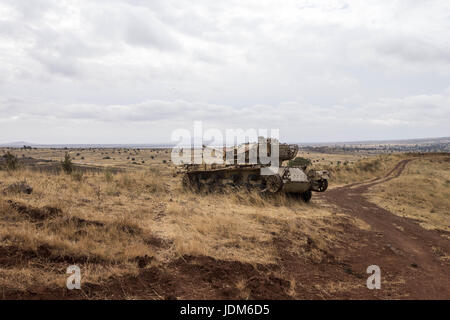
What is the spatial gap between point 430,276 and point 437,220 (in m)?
7.98

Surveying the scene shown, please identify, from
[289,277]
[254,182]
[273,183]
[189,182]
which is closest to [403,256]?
[289,277]

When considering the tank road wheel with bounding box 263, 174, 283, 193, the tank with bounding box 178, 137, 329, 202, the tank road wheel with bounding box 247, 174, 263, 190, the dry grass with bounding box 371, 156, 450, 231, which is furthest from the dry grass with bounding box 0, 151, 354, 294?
the dry grass with bounding box 371, 156, 450, 231

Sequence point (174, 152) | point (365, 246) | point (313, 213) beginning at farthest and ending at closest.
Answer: point (174, 152)
point (313, 213)
point (365, 246)

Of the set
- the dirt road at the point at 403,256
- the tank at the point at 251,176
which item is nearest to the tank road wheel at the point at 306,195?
the tank at the point at 251,176

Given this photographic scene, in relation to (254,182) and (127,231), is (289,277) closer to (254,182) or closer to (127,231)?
(127,231)

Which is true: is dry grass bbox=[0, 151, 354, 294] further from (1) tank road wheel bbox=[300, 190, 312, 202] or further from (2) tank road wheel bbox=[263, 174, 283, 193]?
(1) tank road wheel bbox=[300, 190, 312, 202]

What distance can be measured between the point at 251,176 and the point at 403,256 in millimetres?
7349

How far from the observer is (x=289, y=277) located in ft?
18.1

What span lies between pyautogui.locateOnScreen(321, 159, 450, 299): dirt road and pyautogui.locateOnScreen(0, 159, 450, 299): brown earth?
2 centimetres

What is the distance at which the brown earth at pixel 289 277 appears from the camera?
4.50 m

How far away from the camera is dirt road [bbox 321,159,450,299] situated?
561 cm

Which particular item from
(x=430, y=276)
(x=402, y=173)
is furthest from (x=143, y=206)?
(x=402, y=173)
